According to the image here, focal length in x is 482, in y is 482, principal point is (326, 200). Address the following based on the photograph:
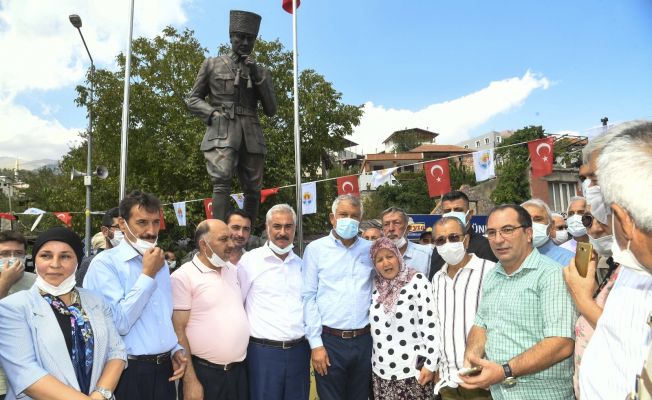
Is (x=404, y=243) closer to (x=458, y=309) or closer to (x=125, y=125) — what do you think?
(x=458, y=309)

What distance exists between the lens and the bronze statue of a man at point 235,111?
538 centimetres

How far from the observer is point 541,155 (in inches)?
405

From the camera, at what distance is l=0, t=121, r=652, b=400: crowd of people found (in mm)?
1704

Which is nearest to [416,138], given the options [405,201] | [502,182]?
[405,201]

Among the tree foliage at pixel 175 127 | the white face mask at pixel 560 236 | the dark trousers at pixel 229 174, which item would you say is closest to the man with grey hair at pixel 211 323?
the dark trousers at pixel 229 174

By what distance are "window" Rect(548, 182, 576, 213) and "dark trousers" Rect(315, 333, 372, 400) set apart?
1353 inches

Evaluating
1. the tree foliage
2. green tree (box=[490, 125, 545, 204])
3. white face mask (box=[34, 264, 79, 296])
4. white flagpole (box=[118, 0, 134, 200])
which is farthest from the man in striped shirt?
green tree (box=[490, 125, 545, 204])

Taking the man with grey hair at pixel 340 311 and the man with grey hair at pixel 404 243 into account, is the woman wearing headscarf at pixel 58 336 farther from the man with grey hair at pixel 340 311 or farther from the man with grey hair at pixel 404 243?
the man with grey hair at pixel 404 243

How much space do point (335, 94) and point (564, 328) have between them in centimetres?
2005

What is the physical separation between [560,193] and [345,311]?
3561 centimetres

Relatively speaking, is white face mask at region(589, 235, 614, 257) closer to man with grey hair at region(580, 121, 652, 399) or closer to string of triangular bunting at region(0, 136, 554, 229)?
man with grey hair at region(580, 121, 652, 399)

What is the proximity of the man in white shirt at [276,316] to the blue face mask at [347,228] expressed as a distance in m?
0.39

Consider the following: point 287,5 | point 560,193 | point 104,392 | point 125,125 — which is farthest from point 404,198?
point 104,392

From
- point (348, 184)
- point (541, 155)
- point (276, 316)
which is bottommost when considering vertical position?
point (276, 316)
